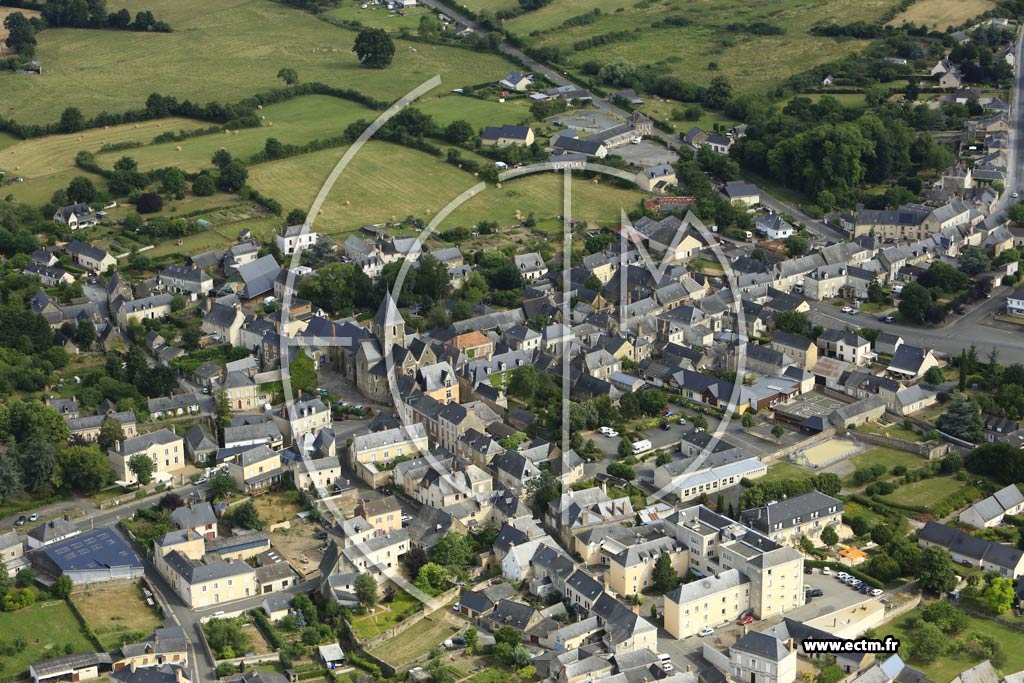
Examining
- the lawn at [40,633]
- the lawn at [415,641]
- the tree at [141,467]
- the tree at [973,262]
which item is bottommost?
the lawn at [415,641]

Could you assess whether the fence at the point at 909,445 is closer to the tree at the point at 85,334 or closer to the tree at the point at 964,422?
the tree at the point at 964,422

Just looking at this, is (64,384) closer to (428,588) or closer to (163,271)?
(163,271)

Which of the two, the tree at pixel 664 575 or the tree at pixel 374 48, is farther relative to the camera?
the tree at pixel 374 48

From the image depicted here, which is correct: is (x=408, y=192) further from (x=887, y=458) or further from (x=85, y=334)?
(x=887, y=458)

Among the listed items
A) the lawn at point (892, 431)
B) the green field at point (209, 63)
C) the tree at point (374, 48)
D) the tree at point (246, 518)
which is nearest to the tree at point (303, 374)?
the tree at point (246, 518)

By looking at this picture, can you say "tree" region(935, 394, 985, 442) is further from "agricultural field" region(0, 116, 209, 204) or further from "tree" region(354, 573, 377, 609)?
"agricultural field" region(0, 116, 209, 204)

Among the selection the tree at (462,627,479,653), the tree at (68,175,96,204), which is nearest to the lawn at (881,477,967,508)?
the tree at (462,627,479,653)
